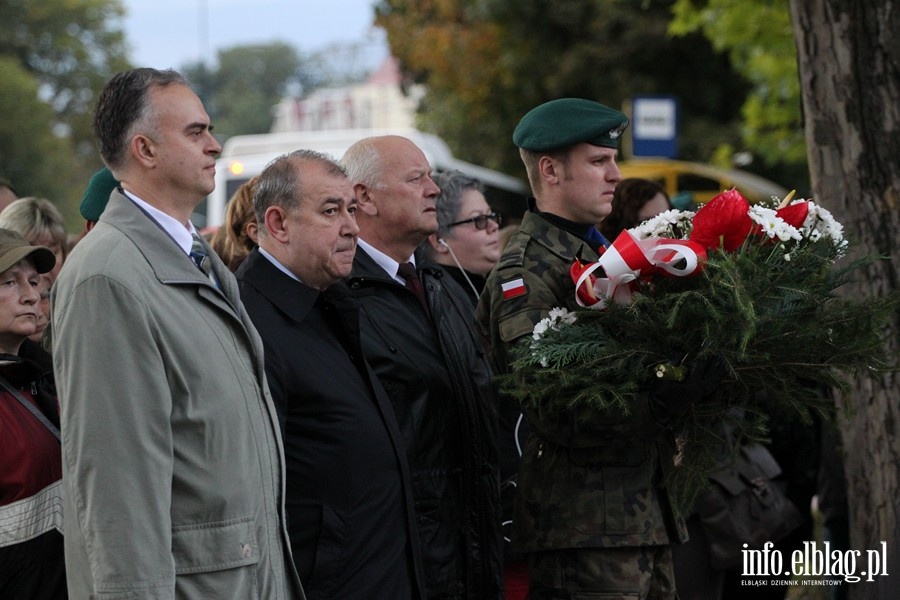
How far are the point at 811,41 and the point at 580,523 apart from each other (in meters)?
2.66

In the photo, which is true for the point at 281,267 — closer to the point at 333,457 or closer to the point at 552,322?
the point at 333,457

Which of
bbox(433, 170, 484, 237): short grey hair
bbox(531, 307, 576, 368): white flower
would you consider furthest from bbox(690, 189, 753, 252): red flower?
bbox(433, 170, 484, 237): short grey hair

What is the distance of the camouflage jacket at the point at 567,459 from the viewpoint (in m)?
4.52

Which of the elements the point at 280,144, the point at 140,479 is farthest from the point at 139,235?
the point at 280,144

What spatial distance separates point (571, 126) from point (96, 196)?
1.96 meters

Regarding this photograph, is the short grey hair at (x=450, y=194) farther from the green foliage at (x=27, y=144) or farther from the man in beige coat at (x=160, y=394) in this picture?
the green foliage at (x=27, y=144)

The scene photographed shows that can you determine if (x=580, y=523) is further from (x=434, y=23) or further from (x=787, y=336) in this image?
(x=434, y=23)

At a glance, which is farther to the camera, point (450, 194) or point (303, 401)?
point (450, 194)

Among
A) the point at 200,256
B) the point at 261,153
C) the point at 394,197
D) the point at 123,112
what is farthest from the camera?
the point at 261,153

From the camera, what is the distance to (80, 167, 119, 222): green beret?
5477 millimetres

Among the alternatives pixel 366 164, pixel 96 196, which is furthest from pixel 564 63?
pixel 366 164

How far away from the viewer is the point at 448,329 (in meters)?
4.88

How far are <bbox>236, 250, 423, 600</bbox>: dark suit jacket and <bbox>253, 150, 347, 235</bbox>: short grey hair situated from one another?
0.20 metres

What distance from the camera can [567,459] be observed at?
15.3ft
